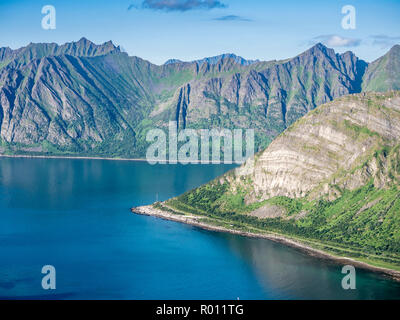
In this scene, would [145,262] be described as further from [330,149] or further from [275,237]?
[330,149]

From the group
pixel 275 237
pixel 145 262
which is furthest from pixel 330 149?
pixel 145 262

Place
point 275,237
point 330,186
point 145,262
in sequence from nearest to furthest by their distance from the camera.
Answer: point 145,262, point 275,237, point 330,186

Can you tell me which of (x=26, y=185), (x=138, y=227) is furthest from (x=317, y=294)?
(x=26, y=185)

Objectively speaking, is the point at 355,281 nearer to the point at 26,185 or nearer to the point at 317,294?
the point at 317,294

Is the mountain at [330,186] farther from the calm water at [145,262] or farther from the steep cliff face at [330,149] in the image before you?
the calm water at [145,262]

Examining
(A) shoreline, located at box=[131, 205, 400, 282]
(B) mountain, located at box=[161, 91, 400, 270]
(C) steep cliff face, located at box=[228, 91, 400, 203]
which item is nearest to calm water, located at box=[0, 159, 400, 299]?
(A) shoreline, located at box=[131, 205, 400, 282]
